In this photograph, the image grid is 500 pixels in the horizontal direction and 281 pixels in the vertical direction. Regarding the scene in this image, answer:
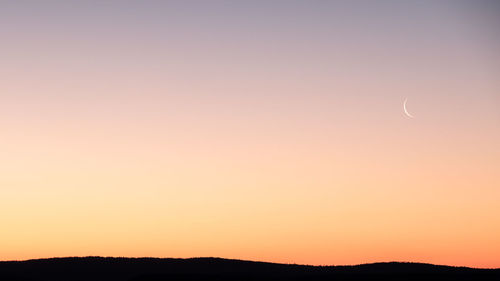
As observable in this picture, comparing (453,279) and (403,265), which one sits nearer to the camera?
(453,279)

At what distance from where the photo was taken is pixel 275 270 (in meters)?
74.9

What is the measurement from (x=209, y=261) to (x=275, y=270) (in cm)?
622

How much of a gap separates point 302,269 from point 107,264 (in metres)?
16.2

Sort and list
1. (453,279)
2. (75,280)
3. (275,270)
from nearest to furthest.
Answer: (453,279)
(75,280)
(275,270)

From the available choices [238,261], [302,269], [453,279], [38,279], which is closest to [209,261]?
[238,261]

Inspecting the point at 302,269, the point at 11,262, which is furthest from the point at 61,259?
the point at 302,269

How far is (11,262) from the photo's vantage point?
78.1 m

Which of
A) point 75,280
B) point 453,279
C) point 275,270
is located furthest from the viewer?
point 275,270

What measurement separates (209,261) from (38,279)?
585 inches

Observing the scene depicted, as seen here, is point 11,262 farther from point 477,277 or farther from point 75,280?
point 477,277

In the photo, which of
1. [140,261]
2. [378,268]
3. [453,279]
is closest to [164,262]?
[140,261]

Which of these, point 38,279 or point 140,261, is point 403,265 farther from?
point 38,279

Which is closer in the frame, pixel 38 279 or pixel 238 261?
pixel 38 279

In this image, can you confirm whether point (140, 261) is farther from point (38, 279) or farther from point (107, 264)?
point (38, 279)
